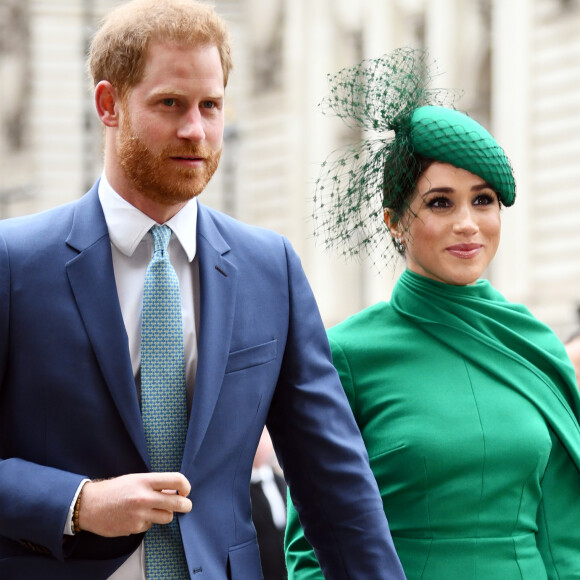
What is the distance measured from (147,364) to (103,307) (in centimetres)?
16

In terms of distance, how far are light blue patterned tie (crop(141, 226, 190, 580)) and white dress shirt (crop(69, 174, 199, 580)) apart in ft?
0.14

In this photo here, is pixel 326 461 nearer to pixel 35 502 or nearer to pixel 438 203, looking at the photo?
pixel 35 502

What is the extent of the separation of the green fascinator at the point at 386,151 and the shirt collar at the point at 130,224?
2.29 feet

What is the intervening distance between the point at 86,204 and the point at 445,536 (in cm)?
126

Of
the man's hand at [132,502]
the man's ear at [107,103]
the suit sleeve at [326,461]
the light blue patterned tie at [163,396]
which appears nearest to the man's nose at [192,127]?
the man's ear at [107,103]

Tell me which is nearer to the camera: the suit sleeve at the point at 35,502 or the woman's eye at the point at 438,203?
the suit sleeve at the point at 35,502

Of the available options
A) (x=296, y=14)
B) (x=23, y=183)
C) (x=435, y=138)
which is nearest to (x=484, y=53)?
(x=296, y=14)

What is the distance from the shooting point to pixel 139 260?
3281mm

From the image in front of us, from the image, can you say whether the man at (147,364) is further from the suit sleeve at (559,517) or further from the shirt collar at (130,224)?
the suit sleeve at (559,517)

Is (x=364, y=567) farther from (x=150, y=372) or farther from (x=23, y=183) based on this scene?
(x=23, y=183)

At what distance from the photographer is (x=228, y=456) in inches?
128

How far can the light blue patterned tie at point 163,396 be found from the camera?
3139 mm

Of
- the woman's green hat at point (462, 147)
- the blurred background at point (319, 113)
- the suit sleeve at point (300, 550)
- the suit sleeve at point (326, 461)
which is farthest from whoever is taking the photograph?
the blurred background at point (319, 113)

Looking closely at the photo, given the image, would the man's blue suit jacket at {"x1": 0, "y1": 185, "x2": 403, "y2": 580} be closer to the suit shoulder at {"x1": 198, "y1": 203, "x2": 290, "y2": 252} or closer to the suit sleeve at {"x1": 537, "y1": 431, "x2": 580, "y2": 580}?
the suit shoulder at {"x1": 198, "y1": 203, "x2": 290, "y2": 252}
